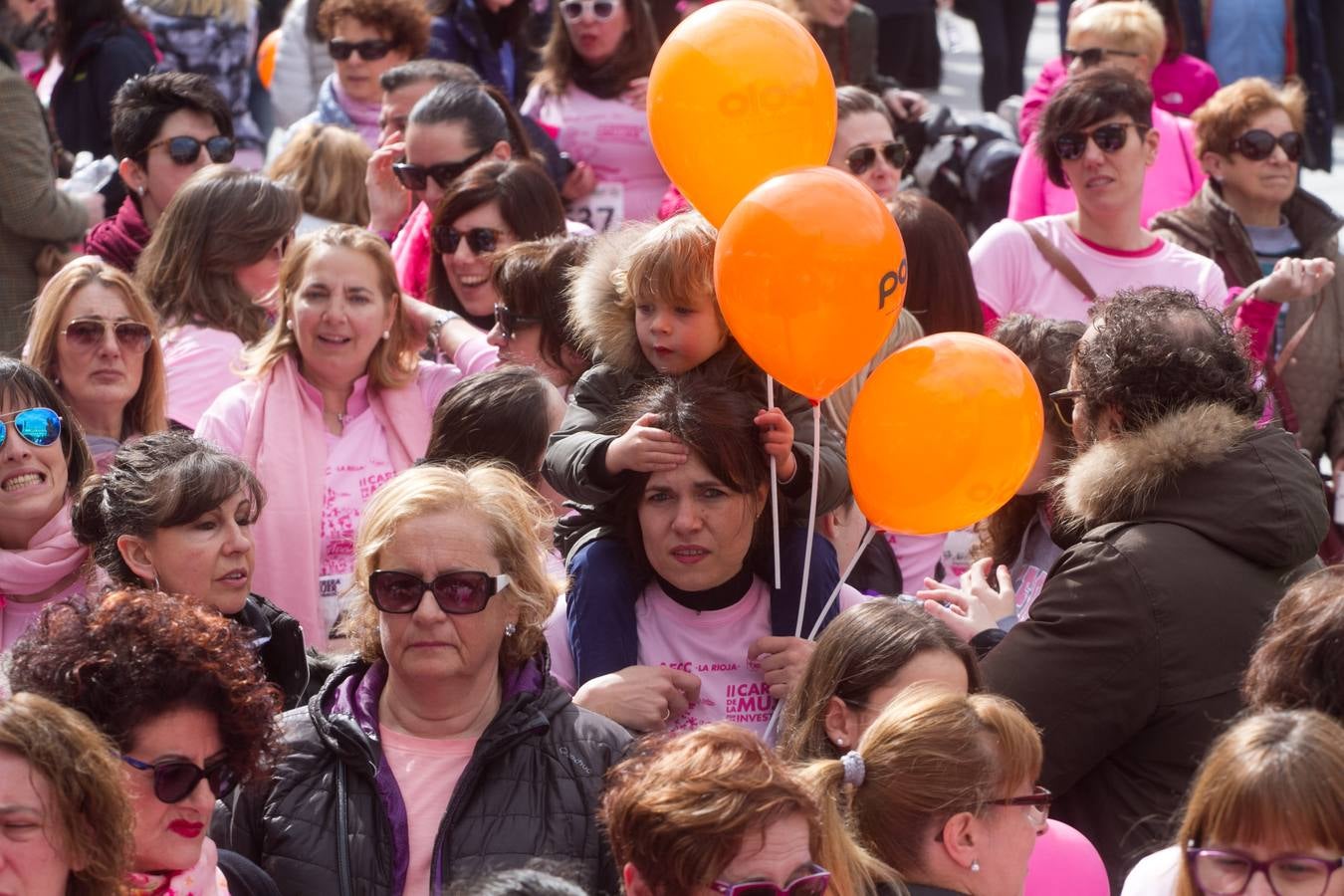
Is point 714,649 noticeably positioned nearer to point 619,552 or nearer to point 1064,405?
point 619,552

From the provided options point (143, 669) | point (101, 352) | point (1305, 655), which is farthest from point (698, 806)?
point (101, 352)

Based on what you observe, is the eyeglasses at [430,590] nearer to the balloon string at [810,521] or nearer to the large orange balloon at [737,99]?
the balloon string at [810,521]

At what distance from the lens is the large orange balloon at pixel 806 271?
393 cm

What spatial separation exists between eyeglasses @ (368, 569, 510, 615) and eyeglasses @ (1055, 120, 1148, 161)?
323cm

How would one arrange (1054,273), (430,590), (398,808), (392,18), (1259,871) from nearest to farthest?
(1259,871) → (398,808) → (430,590) → (1054,273) → (392,18)

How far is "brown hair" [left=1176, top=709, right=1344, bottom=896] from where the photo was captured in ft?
9.75

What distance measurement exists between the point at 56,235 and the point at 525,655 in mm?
3451

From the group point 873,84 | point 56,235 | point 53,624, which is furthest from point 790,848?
point 873,84

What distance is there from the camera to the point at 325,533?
16.8ft

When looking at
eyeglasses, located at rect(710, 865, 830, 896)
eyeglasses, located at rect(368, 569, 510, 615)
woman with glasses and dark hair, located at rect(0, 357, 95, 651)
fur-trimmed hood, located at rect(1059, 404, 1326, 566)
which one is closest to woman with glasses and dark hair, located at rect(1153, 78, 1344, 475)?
fur-trimmed hood, located at rect(1059, 404, 1326, 566)

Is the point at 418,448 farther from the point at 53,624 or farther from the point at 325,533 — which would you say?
the point at 53,624

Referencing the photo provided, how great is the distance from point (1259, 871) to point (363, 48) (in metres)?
5.68

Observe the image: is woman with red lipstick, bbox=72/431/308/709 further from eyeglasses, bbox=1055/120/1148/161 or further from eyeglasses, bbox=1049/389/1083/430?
eyeglasses, bbox=1055/120/1148/161

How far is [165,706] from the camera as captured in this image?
323 centimetres
